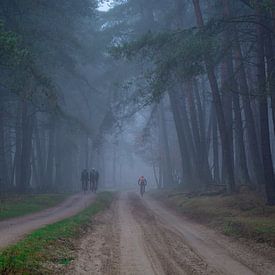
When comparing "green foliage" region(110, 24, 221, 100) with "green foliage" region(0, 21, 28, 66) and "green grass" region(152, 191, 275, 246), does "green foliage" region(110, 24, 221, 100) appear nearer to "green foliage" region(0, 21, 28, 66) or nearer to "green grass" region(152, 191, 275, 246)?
"green foliage" region(0, 21, 28, 66)

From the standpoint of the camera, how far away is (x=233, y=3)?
2077cm

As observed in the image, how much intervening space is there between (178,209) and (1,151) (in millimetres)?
15725

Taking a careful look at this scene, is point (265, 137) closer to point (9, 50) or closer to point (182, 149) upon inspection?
point (9, 50)

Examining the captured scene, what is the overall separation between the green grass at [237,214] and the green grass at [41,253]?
4.93 meters

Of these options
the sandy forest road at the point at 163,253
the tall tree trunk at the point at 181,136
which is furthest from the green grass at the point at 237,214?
the tall tree trunk at the point at 181,136

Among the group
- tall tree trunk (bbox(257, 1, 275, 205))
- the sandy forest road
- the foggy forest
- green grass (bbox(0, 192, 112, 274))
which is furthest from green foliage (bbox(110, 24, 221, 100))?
green grass (bbox(0, 192, 112, 274))

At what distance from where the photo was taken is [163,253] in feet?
31.9

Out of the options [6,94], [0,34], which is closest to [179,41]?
[0,34]

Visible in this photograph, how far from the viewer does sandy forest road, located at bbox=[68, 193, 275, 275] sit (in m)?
8.09

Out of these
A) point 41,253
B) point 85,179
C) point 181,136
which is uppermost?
point 181,136

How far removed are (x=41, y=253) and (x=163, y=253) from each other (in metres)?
2.80

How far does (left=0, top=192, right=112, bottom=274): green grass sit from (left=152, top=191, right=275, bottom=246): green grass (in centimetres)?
493

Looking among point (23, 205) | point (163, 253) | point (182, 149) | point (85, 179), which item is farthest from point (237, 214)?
point (85, 179)

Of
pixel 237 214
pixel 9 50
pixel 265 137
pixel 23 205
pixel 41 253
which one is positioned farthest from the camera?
pixel 23 205
